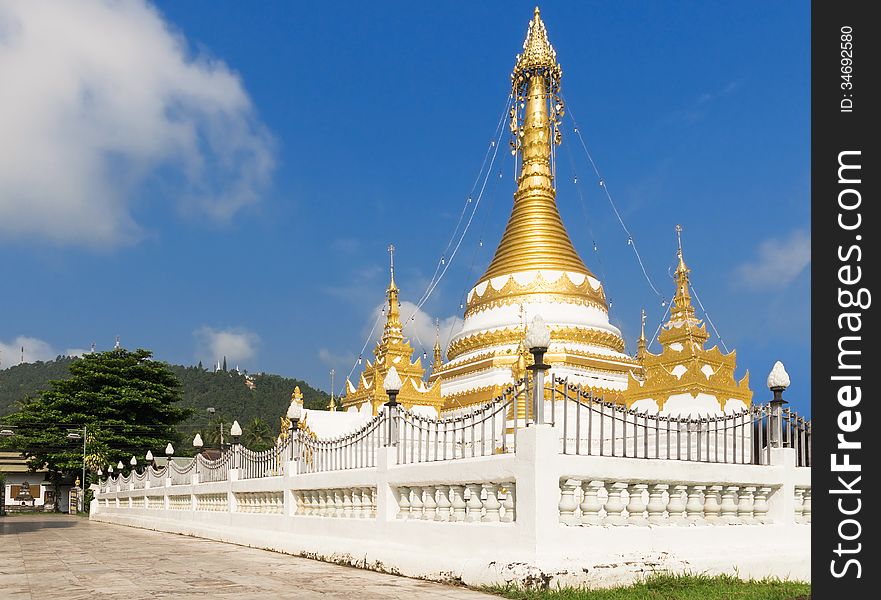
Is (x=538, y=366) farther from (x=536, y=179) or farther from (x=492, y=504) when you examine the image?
(x=536, y=179)

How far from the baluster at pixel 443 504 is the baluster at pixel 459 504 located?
0.16m

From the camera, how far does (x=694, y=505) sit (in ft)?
35.8

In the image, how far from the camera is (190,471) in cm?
2350

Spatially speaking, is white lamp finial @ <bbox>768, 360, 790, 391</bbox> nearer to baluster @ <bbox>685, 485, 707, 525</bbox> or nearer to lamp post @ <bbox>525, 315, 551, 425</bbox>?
baluster @ <bbox>685, 485, 707, 525</bbox>


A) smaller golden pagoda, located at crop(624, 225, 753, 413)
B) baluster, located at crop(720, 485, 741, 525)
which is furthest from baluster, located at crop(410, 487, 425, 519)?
smaller golden pagoda, located at crop(624, 225, 753, 413)

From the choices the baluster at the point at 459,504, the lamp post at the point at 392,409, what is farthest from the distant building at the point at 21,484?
the baluster at the point at 459,504

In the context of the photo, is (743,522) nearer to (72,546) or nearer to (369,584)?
(369,584)

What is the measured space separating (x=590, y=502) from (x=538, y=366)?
A: 165 cm

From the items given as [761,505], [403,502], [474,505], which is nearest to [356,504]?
[403,502]

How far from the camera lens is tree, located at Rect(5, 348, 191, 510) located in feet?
163
